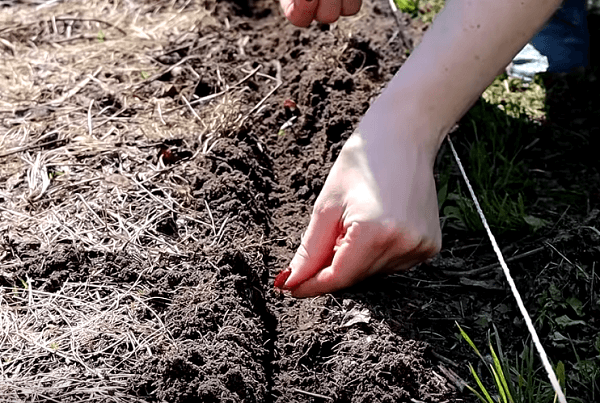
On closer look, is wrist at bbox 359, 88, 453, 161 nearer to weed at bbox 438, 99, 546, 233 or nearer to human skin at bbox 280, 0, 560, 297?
human skin at bbox 280, 0, 560, 297

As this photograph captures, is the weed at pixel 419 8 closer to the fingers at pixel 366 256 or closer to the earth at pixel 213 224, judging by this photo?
the earth at pixel 213 224

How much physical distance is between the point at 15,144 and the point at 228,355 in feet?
4.37

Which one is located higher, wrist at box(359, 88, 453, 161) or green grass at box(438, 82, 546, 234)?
wrist at box(359, 88, 453, 161)

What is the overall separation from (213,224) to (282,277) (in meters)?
0.34

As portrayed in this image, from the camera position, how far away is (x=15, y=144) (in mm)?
2693

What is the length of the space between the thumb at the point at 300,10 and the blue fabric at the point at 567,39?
114cm

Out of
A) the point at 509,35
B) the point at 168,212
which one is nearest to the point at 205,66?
the point at 168,212

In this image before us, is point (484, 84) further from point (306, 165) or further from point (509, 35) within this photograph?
point (306, 165)

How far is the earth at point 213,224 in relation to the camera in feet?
6.04

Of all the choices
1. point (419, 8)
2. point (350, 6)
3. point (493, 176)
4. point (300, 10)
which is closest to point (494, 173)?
point (493, 176)

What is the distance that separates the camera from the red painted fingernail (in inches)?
→ 81.0

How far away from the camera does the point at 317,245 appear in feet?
6.41

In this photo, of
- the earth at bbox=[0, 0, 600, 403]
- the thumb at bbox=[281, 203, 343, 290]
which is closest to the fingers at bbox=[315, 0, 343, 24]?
the earth at bbox=[0, 0, 600, 403]

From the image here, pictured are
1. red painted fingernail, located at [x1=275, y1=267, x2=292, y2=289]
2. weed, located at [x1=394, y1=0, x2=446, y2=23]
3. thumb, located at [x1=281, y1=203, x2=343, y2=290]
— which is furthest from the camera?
weed, located at [x1=394, y1=0, x2=446, y2=23]
